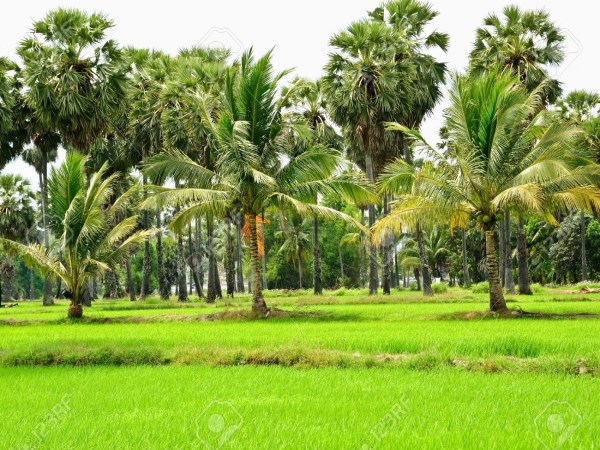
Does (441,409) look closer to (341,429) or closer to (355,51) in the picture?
(341,429)

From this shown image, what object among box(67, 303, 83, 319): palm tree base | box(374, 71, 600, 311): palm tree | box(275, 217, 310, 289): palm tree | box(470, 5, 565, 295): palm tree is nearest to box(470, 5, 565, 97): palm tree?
box(470, 5, 565, 295): palm tree

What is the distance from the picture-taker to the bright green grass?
20.5 feet

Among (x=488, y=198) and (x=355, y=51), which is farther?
(x=355, y=51)

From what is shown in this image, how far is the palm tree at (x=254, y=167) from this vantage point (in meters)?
21.7

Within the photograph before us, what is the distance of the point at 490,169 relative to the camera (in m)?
19.7

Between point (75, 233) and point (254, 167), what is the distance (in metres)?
7.62

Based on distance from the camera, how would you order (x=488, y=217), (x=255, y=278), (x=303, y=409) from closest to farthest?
(x=303, y=409) < (x=488, y=217) < (x=255, y=278)

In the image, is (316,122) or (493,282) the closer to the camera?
(493,282)

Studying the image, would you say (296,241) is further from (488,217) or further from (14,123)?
(488,217)

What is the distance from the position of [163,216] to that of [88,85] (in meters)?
47.4

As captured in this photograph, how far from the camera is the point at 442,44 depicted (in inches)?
1339

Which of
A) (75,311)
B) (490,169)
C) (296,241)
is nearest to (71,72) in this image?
(75,311)

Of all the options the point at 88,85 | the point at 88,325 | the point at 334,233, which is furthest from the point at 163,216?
the point at 88,325

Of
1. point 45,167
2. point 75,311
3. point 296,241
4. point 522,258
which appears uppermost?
point 45,167
